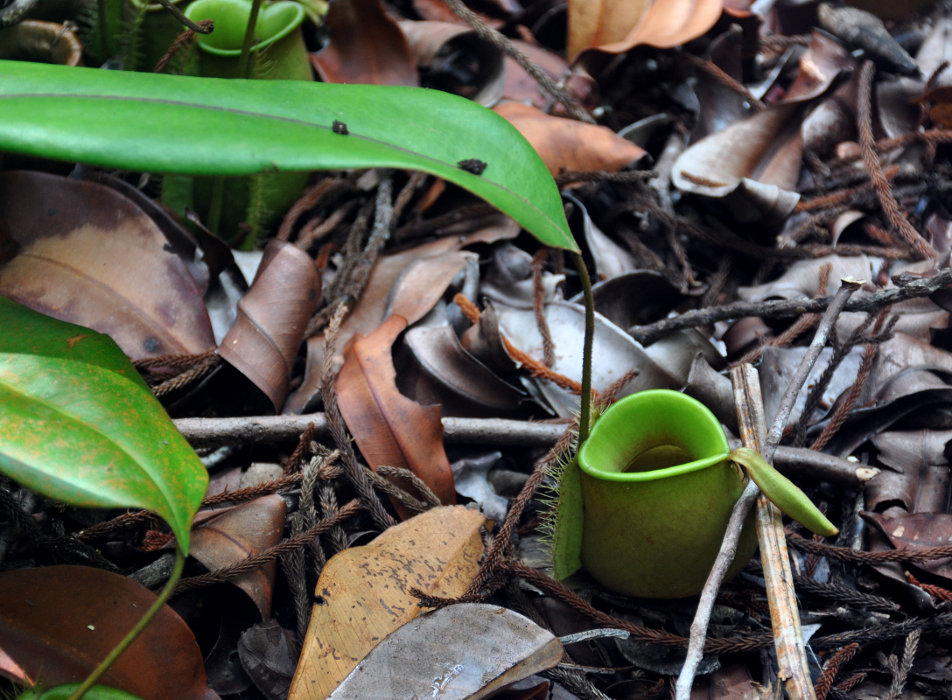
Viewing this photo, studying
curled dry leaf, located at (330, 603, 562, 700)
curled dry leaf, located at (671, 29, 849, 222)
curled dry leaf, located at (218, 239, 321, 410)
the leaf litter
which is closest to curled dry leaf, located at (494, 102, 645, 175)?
the leaf litter

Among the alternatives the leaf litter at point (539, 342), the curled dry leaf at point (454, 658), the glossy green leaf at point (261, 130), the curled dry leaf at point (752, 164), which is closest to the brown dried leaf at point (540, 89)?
the leaf litter at point (539, 342)

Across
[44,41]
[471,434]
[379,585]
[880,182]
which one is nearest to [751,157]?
[880,182]

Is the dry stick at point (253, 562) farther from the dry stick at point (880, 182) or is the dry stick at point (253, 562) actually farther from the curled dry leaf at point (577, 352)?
the dry stick at point (880, 182)

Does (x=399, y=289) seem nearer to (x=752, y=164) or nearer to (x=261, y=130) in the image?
(x=261, y=130)

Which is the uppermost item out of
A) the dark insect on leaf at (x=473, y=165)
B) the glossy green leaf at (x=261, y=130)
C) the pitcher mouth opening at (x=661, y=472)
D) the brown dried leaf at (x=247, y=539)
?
the glossy green leaf at (x=261, y=130)

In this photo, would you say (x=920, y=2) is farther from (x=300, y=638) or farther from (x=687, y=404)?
(x=300, y=638)

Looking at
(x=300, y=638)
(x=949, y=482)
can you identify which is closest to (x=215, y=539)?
(x=300, y=638)
